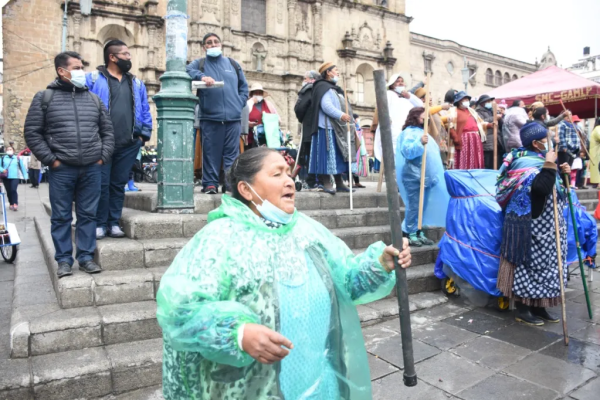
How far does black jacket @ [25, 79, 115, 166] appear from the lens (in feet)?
12.7

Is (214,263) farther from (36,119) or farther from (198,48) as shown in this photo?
(198,48)

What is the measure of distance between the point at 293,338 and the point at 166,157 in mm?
4018

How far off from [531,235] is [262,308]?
354 centimetres

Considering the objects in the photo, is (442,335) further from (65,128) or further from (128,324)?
(65,128)

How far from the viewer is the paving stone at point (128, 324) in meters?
3.42

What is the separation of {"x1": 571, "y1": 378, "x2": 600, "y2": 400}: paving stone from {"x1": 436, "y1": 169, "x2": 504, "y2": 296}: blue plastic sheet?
58.5 inches

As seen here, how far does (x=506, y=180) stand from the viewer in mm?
4480

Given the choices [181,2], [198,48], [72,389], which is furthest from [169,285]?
[198,48]

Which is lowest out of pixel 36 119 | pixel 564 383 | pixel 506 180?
pixel 564 383

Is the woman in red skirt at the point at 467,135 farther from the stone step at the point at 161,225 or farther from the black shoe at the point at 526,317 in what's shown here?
the stone step at the point at 161,225

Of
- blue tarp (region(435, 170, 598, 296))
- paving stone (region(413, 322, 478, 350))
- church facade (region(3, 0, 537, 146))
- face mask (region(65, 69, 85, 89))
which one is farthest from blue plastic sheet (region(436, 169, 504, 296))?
church facade (region(3, 0, 537, 146))

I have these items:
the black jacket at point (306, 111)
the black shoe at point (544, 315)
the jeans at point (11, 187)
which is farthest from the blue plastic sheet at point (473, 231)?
the jeans at point (11, 187)

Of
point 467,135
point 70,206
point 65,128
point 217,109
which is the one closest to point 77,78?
point 65,128

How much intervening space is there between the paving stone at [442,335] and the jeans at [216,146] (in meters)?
3.22
